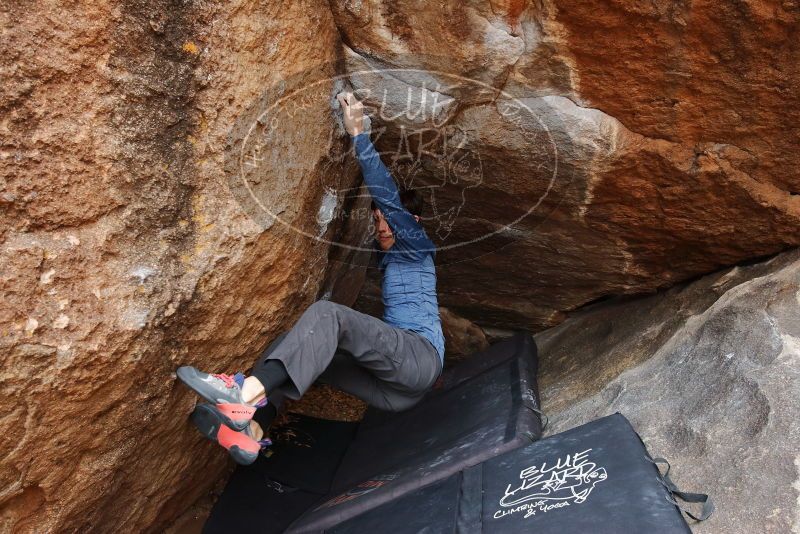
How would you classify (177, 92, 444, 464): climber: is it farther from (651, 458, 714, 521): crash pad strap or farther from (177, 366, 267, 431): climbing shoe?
(651, 458, 714, 521): crash pad strap

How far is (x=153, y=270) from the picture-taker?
2.02 meters

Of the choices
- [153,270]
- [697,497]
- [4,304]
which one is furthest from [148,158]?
[697,497]

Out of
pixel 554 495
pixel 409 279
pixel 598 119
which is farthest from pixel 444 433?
pixel 598 119

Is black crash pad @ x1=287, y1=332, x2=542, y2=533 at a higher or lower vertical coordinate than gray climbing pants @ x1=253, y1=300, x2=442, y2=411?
lower

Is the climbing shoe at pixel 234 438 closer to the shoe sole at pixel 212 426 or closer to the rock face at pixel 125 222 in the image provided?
the shoe sole at pixel 212 426

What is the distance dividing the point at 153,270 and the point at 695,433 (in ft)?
5.49

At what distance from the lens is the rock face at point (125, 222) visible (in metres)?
1.74

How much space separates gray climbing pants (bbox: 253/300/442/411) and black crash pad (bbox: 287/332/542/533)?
11.2 inches

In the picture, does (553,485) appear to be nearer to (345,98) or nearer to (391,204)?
(391,204)

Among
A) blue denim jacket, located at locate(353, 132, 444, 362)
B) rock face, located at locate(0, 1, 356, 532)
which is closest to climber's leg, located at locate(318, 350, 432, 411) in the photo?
blue denim jacket, located at locate(353, 132, 444, 362)

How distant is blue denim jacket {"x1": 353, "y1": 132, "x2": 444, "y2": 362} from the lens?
8.79 ft

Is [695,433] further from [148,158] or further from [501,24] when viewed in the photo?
[148,158]

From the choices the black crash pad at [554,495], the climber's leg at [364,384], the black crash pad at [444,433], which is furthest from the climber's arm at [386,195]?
the black crash pad at [554,495]

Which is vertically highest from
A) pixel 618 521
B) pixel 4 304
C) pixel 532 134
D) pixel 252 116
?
pixel 252 116
